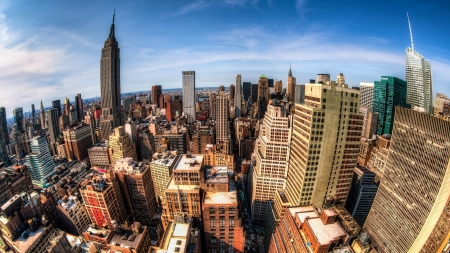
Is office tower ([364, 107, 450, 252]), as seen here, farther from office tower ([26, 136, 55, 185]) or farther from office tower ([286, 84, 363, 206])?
office tower ([26, 136, 55, 185])

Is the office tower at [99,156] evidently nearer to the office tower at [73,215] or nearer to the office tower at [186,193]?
the office tower at [73,215]

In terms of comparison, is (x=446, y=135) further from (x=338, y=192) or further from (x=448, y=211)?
(x=338, y=192)

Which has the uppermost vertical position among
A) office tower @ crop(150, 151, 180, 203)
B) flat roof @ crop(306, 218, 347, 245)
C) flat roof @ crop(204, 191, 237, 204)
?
flat roof @ crop(306, 218, 347, 245)

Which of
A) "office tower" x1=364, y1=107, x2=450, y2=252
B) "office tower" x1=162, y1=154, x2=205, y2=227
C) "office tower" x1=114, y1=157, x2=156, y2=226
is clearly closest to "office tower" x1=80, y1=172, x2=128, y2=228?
"office tower" x1=114, y1=157, x2=156, y2=226

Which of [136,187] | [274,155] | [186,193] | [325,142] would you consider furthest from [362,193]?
[136,187]

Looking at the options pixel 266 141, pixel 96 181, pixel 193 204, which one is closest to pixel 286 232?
pixel 193 204
